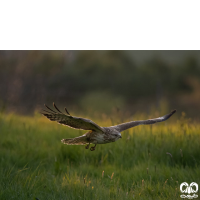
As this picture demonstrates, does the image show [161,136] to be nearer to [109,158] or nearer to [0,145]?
[109,158]

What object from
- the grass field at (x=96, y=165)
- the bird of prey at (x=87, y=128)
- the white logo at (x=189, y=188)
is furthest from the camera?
the grass field at (x=96, y=165)

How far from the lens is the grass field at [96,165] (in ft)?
14.1

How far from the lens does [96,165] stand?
19.5ft

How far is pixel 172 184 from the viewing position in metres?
4.75

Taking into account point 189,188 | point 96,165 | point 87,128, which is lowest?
point 189,188

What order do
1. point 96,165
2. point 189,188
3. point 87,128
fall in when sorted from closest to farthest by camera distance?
point 87,128 → point 189,188 → point 96,165

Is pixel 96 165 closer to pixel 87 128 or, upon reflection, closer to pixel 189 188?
pixel 87 128

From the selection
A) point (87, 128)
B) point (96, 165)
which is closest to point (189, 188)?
point (87, 128)

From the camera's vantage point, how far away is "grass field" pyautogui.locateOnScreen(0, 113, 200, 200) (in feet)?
14.1

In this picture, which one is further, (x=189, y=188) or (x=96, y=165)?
(x=96, y=165)

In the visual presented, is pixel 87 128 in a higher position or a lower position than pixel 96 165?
higher

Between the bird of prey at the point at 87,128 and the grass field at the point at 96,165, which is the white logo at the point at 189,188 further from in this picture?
the bird of prey at the point at 87,128

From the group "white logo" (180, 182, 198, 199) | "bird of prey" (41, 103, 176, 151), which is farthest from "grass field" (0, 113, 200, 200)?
A: "bird of prey" (41, 103, 176, 151)

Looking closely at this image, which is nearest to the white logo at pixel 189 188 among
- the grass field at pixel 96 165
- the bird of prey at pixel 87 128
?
the grass field at pixel 96 165
